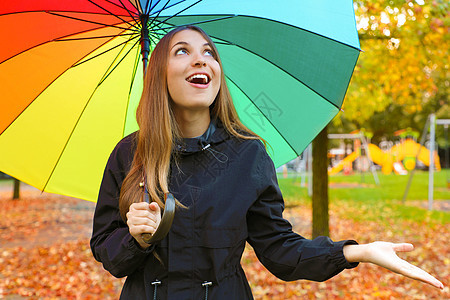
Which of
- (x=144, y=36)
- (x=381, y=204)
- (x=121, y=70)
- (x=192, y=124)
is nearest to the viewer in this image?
(x=192, y=124)

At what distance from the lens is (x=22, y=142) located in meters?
2.49

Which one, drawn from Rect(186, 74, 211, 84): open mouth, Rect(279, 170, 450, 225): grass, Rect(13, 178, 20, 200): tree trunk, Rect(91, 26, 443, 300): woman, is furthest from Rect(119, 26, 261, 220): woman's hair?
Rect(13, 178, 20, 200): tree trunk

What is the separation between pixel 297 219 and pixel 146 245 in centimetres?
939

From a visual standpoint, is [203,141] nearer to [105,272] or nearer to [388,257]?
[388,257]

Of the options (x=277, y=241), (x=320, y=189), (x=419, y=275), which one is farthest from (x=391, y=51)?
(x=419, y=275)

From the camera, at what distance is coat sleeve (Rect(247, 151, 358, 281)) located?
1.73 meters

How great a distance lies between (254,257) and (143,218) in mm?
5751

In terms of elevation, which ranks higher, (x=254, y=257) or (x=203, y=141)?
(x=203, y=141)

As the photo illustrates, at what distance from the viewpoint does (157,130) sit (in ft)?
6.14

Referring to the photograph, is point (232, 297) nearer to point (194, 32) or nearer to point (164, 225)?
point (164, 225)

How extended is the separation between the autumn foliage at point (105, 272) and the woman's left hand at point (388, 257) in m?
3.93

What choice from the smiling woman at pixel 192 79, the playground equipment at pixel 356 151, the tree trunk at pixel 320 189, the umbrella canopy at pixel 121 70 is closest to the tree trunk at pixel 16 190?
the playground equipment at pixel 356 151

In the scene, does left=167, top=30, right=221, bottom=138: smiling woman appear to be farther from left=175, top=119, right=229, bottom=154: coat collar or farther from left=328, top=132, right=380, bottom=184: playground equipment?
left=328, top=132, right=380, bottom=184: playground equipment

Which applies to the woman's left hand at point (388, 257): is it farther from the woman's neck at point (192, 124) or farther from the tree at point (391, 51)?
the tree at point (391, 51)
